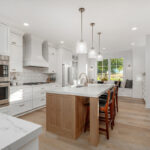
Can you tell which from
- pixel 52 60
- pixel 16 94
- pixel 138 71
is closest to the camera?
pixel 16 94

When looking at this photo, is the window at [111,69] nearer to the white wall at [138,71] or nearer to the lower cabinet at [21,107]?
the white wall at [138,71]

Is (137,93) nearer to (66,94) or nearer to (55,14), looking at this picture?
(66,94)

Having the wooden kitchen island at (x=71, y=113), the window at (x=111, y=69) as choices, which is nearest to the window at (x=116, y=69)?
the window at (x=111, y=69)

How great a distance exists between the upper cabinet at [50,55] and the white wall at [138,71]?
4.25 meters

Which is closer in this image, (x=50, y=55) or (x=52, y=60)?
(x=50, y=55)

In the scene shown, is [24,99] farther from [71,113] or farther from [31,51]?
[71,113]

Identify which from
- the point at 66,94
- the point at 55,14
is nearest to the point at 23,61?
the point at 55,14

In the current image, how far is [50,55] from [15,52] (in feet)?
5.06

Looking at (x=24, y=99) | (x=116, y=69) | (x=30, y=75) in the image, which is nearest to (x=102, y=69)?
A: (x=116, y=69)

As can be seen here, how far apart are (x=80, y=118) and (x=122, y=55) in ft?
18.8

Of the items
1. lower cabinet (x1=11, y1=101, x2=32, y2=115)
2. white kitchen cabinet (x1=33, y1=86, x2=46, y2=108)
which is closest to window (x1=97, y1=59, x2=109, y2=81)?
white kitchen cabinet (x1=33, y1=86, x2=46, y2=108)

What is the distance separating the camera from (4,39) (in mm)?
2658

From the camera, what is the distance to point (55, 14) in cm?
242

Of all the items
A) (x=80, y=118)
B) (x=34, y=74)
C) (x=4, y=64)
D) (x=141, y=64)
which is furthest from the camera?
(x=141, y=64)
